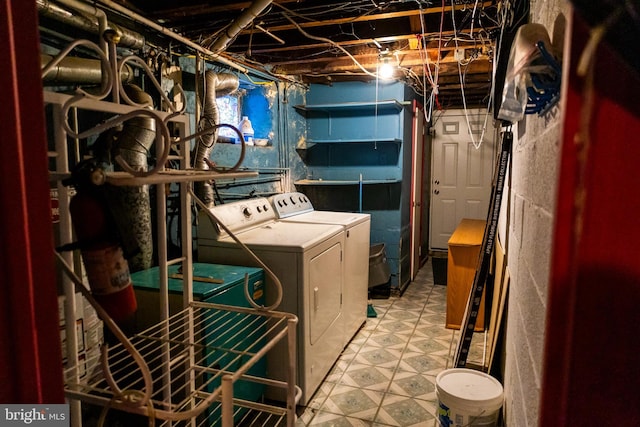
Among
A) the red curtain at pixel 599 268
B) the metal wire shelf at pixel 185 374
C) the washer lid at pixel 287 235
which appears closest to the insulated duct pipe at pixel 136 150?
the washer lid at pixel 287 235

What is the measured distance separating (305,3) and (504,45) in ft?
3.96

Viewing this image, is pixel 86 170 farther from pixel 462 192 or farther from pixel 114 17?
pixel 462 192

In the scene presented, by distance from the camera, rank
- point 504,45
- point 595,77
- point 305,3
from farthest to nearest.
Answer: point 305,3, point 504,45, point 595,77

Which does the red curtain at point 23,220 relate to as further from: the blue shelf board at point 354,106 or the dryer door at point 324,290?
the blue shelf board at point 354,106

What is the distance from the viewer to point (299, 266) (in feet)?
7.68

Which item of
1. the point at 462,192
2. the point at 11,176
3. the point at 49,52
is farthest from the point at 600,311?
the point at 462,192

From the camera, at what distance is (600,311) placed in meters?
0.46

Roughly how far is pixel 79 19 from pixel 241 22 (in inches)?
31.1

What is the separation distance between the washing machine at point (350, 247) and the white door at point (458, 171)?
118 inches

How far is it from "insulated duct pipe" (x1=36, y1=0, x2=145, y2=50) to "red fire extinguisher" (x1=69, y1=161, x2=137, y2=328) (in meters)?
0.97

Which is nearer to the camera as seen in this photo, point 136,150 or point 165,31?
point 136,150

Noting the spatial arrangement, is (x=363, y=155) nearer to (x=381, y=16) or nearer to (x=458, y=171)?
(x=381, y=16)

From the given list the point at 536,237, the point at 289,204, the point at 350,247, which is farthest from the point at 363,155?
the point at 536,237

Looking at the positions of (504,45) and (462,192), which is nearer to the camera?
(504,45)
